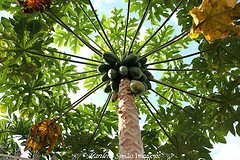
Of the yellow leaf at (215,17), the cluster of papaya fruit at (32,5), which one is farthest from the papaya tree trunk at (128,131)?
the cluster of papaya fruit at (32,5)

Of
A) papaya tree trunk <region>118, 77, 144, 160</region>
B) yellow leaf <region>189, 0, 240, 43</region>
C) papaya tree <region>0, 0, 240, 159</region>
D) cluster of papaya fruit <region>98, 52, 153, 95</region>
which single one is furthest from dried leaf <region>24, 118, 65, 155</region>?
yellow leaf <region>189, 0, 240, 43</region>

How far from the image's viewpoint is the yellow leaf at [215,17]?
2033 mm

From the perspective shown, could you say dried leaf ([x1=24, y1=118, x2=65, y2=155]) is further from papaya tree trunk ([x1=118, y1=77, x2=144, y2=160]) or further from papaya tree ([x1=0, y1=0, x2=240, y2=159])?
papaya tree trunk ([x1=118, y1=77, x2=144, y2=160])

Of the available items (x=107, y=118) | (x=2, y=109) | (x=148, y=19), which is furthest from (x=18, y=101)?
(x=148, y=19)

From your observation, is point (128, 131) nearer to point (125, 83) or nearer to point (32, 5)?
point (125, 83)

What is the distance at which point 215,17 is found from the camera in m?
2.10

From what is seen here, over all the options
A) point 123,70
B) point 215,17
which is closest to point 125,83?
point 123,70

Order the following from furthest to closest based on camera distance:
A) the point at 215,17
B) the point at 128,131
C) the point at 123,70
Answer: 1. the point at 123,70
2. the point at 128,131
3. the point at 215,17

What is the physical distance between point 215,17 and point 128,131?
1530mm

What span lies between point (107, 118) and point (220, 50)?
9.41 ft

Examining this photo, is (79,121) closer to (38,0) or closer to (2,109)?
(2,109)

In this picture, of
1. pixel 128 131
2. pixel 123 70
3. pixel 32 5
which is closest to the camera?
pixel 128 131

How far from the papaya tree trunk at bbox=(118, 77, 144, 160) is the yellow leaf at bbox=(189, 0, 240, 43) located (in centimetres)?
114

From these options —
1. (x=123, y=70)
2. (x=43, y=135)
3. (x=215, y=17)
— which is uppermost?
(x=123, y=70)
